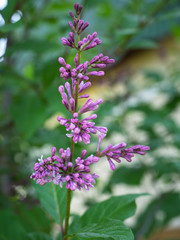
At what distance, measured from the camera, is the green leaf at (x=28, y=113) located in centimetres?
83

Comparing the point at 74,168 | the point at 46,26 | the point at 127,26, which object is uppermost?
the point at 46,26

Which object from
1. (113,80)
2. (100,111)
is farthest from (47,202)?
(113,80)

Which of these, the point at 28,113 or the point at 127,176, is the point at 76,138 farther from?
the point at 127,176

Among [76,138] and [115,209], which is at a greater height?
[76,138]

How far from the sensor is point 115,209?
55cm

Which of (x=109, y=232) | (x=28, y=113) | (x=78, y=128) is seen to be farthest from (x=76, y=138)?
(x=28, y=113)

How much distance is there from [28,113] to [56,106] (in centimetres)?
11

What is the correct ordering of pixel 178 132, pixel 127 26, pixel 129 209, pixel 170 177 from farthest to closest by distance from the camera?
pixel 170 177 < pixel 178 132 < pixel 127 26 < pixel 129 209

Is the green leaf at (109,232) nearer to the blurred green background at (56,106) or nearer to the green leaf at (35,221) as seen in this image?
the blurred green background at (56,106)

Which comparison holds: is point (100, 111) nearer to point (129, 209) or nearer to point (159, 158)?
point (159, 158)

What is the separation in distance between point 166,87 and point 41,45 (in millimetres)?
900

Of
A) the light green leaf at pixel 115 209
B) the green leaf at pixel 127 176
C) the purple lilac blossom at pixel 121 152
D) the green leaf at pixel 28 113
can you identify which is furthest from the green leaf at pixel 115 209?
the green leaf at pixel 127 176

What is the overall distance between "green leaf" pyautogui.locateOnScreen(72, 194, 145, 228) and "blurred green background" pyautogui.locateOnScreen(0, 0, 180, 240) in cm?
13

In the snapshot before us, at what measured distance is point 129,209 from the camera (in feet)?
1.82
